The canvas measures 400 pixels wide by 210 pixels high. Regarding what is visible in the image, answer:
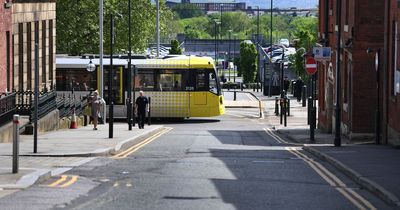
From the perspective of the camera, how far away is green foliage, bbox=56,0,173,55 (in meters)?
66.4

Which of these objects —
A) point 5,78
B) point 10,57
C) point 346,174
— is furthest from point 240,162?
point 10,57

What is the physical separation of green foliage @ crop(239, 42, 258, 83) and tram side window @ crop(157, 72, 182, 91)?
59867mm

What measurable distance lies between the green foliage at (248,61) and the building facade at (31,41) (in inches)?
2396

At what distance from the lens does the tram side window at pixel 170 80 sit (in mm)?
47594

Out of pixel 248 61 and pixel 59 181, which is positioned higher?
pixel 248 61

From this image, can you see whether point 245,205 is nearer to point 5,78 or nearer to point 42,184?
point 42,184

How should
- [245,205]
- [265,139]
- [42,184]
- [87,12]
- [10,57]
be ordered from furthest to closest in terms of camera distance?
[87,12] < [10,57] < [265,139] < [42,184] < [245,205]

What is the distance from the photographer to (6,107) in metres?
28.2

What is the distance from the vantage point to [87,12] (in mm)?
66562

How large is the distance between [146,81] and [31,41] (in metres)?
8.19

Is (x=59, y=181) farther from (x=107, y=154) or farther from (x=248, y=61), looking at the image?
(x=248, y=61)

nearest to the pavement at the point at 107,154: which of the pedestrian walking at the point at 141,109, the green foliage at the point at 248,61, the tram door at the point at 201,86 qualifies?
the pedestrian walking at the point at 141,109

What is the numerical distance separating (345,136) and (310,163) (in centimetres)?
1154

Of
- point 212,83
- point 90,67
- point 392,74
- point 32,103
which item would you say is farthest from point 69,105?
point 392,74
